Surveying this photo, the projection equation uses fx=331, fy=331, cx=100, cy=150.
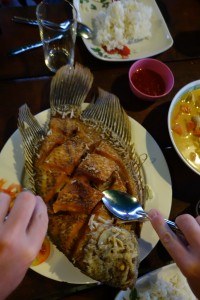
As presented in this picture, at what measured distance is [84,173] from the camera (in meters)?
1.28

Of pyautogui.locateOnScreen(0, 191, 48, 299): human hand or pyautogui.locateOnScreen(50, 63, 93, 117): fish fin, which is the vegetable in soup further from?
pyautogui.locateOnScreen(0, 191, 48, 299): human hand

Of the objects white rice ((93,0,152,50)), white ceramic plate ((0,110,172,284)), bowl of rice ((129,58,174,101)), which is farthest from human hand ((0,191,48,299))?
white rice ((93,0,152,50))

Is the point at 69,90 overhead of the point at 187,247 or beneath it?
overhead

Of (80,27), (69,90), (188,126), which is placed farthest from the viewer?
(80,27)

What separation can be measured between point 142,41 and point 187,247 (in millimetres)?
1350

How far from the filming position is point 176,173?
1609 millimetres

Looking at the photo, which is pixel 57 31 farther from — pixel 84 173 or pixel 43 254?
pixel 43 254

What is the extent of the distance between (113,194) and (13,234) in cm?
54

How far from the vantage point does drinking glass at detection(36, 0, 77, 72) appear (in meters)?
1.67

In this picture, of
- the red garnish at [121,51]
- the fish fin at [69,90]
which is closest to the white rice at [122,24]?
the red garnish at [121,51]

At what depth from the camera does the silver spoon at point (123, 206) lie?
125 cm

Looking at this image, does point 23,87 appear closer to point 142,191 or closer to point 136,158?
point 136,158

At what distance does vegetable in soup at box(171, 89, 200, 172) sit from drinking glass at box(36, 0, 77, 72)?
0.64 meters

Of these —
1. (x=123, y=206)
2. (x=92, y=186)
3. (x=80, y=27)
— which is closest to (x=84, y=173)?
(x=92, y=186)
